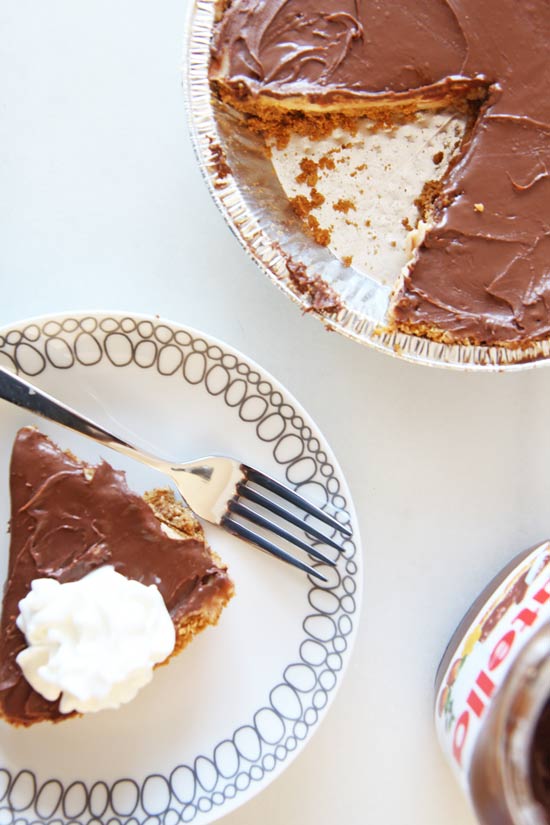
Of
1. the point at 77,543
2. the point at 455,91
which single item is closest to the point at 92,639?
the point at 77,543

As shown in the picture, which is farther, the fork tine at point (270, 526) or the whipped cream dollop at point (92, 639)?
the fork tine at point (270, 526)

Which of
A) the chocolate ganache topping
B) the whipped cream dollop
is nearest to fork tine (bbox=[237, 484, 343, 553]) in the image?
the whipped cream dollop

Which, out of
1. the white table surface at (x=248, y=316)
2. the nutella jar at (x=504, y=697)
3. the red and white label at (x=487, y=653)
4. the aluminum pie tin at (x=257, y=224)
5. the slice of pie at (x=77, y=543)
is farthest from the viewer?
the white table surface at (x=248, y=316)

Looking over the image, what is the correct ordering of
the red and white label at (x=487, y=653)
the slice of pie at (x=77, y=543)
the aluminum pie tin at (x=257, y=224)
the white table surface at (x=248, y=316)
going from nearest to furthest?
the red and white label at (x=487, y=653), the slice of pie at (x=77, y=543), the aluminum pie tin at (x=257, y=224), the white table surface at (x=248, y=316)

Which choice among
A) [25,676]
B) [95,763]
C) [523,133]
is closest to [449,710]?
[95,763]

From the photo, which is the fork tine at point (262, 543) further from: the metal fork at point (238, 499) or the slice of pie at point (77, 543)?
the slice of pie at point (77, 543)

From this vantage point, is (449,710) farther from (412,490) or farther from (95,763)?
(95,763)

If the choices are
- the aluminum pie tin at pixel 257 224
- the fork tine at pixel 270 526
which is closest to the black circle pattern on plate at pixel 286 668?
the fork tine at pixel 270 526
